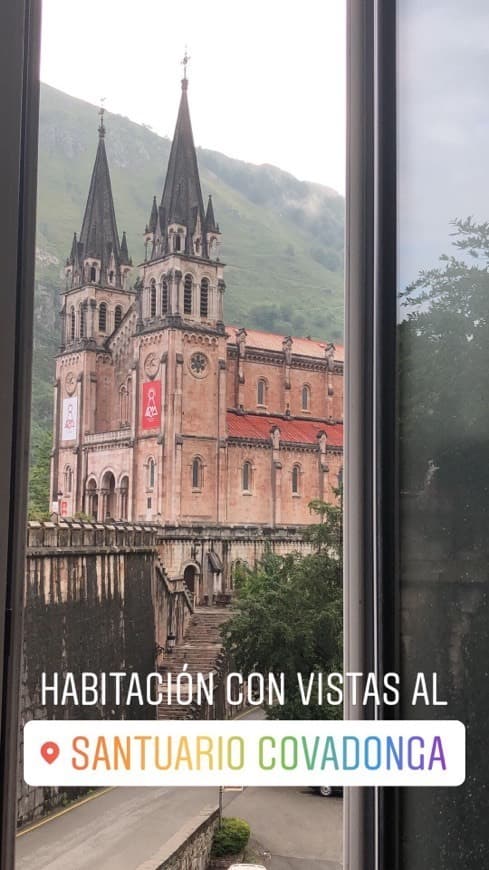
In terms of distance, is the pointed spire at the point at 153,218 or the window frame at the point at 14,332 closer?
the window frame at the point at 14,332

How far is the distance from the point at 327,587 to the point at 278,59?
1036mm

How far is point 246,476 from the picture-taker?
160 cm

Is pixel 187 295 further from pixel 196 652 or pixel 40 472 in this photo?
pixel 196 652

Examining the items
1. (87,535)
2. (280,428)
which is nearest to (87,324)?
(87,535)

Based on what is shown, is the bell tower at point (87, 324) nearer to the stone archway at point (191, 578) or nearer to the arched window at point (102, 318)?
the arched window at point (102, 318)

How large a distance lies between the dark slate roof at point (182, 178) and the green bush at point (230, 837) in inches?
40.6

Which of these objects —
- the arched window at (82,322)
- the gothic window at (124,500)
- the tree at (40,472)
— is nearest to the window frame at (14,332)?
the tree at (40,472)

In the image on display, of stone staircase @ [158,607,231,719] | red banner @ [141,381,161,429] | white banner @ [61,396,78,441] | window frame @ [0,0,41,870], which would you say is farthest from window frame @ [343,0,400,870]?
window frame @ [0,0,41,870]

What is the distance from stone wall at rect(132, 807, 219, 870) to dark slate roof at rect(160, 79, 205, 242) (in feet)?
3.32

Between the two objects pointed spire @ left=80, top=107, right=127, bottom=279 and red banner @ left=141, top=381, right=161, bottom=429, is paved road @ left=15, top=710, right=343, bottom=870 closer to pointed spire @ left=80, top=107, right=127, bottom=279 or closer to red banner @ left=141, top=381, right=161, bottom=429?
red banner @ left=141, top=381, right=161, bottom=429

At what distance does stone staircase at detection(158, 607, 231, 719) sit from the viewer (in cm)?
137

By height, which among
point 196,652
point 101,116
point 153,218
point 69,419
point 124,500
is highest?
point 101,116

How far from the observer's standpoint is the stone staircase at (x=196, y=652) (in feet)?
4.50

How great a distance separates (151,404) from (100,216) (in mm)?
340
